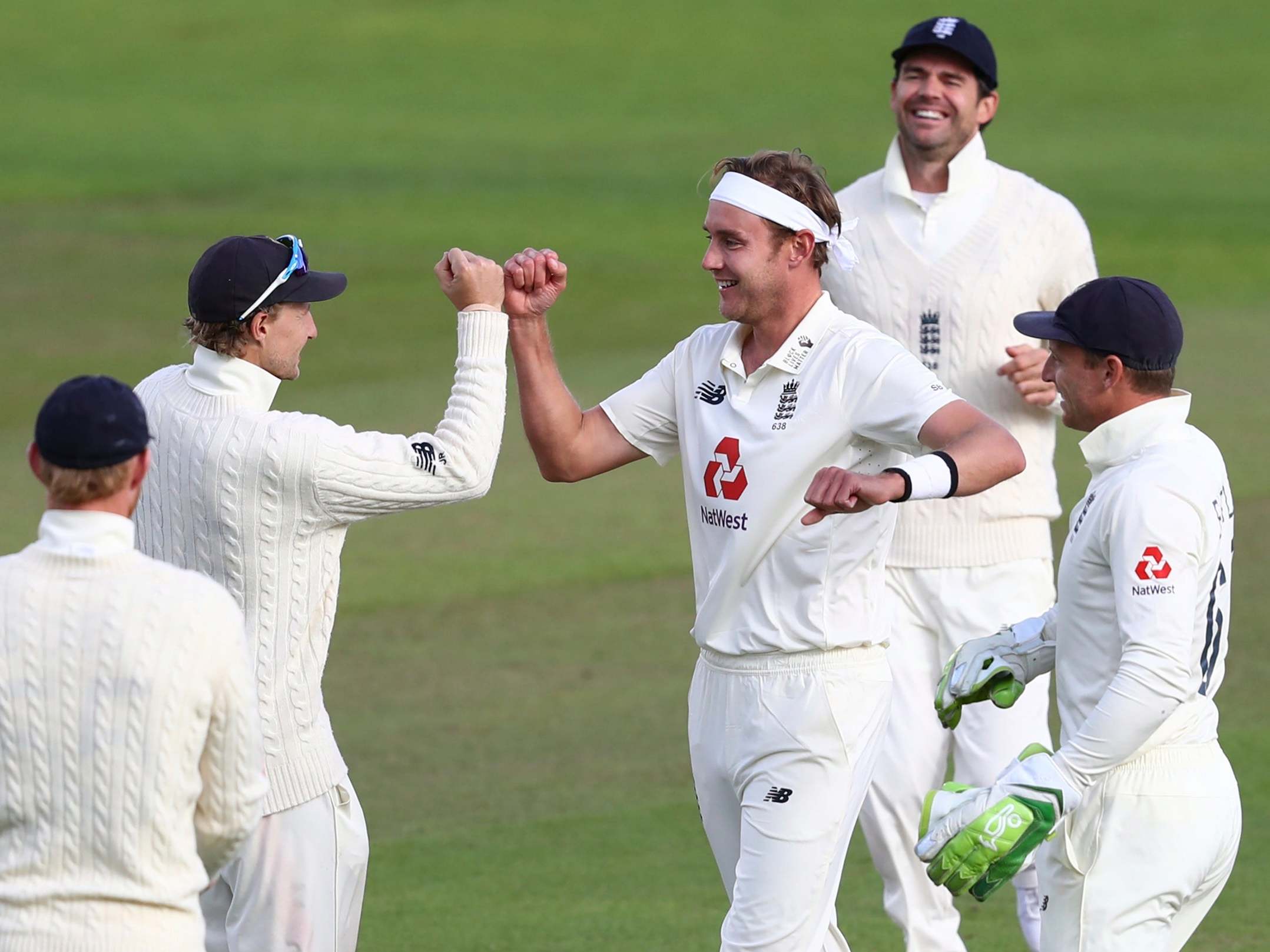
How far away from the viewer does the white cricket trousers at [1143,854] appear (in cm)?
446

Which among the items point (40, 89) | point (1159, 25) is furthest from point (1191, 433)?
point (1159, 25)

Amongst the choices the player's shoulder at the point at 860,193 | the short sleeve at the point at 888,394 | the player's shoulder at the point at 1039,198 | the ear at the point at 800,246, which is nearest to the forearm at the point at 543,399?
the ear at the point at 800,246

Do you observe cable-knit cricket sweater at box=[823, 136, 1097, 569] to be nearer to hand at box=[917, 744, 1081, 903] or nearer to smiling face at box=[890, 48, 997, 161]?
smiling face at box=[890, 48, 997, 161]

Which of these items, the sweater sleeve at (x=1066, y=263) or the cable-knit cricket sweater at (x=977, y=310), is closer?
the cable-knit cricket sweater at (x=977, y=310)

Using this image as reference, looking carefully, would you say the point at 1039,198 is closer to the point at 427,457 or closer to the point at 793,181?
the point at 793,181

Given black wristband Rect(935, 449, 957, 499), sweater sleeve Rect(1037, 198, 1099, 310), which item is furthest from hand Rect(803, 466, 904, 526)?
sweater sleeve Rect(1037, 198, 1099, 310)

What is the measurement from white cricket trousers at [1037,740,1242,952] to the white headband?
5.00 feet

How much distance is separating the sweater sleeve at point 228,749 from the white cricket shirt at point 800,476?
1539mm

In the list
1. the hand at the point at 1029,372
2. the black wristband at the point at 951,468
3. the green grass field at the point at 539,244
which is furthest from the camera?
the green grass field at the point at 539,244

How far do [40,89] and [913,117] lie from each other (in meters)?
30.1

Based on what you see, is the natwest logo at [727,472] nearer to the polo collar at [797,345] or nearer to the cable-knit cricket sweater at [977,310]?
the polo collar at [797,345]

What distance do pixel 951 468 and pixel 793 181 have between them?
0.90m

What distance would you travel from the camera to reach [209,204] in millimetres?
25844

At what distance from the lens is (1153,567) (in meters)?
4.31
